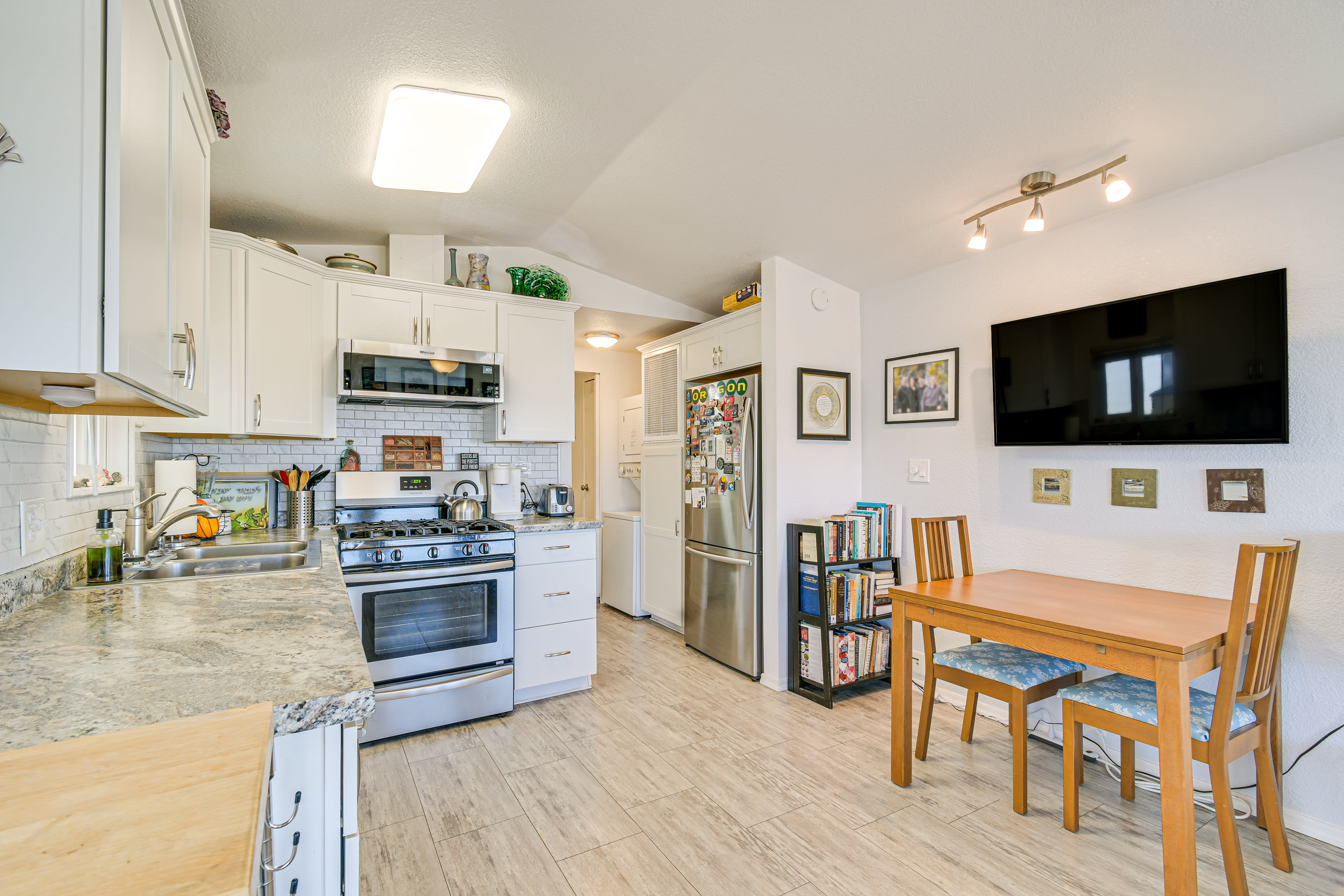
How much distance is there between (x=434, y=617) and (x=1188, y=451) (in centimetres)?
315

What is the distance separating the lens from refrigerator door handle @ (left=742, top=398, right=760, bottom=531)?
11.2 feet

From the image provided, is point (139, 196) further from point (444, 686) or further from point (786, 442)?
point (786, 442)

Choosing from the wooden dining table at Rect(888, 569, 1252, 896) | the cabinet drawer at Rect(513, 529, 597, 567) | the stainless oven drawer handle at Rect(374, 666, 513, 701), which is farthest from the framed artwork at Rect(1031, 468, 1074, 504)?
the stainless oven drawer handle at Rect(374, 666, 513, 701)

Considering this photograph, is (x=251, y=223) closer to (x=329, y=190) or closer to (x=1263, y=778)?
(x=329, y=190)

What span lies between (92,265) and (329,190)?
7.42ft

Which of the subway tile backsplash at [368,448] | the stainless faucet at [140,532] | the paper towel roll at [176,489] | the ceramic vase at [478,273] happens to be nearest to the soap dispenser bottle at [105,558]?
the stainless faucet at [140,532]

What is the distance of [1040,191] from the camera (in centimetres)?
239

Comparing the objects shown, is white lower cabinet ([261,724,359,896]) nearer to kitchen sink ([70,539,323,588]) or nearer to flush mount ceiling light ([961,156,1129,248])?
kitchen sink ([70,539,323,588])

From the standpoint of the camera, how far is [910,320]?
11.2ft

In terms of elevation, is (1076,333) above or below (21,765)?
above

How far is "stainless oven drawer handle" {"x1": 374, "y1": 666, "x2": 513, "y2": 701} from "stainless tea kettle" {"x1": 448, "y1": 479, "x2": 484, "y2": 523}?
0.78m

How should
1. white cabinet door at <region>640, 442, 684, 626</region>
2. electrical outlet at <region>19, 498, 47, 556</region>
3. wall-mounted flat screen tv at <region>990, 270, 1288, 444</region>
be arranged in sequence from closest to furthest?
electrical outlet at <region>19, 498, 47, 556</region> → wall-mounted flat screen tv at <region>990, 270, 1288, 444</region> → white cabinet door at <region>640, 442, 684, 626</region>

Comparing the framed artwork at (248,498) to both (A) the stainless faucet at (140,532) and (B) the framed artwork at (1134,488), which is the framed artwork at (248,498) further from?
(B) the framed artwork at (1134,488)

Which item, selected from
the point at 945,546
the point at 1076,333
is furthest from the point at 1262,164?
the point at 945,546
